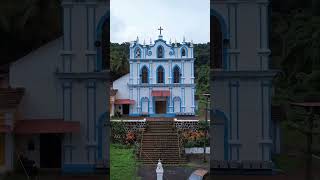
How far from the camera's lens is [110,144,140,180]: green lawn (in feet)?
14.4

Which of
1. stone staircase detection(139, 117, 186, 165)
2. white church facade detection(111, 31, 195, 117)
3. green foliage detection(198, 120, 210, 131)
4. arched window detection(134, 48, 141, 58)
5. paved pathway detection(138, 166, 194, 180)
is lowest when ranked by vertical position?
paved pathway detection(138, 166, 194, 180)

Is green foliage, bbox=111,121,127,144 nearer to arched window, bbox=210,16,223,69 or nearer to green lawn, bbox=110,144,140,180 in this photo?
green lawn, bbox=110,144,140,180

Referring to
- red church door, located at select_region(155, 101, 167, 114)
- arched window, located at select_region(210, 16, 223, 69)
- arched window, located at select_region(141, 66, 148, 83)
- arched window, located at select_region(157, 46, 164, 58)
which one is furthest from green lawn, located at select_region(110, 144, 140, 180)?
arched window, located at select_region(210, 16, 223, 69)

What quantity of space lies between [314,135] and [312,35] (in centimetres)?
91

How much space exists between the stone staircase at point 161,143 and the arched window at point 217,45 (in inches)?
25.8

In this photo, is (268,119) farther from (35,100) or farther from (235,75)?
(35,100)

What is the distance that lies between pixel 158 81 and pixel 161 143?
56 centimetres

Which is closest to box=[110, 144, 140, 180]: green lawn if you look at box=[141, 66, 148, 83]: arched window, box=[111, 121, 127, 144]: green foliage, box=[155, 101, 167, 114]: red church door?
box=[111, 121, 127, 144]: green foliage

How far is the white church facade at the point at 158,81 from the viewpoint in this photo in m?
4.34

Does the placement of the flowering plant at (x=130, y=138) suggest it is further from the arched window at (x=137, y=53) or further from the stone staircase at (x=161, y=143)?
the arched window at (x=137, y=53)

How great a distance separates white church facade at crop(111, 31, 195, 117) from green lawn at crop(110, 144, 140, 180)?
34 centimetres

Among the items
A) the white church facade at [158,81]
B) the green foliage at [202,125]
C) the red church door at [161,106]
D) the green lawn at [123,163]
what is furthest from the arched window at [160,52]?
the green lawn at [123,163]

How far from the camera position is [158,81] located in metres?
4.38

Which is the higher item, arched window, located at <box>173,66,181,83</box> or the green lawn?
arched window, located at <box>173,66,181,83</box>
